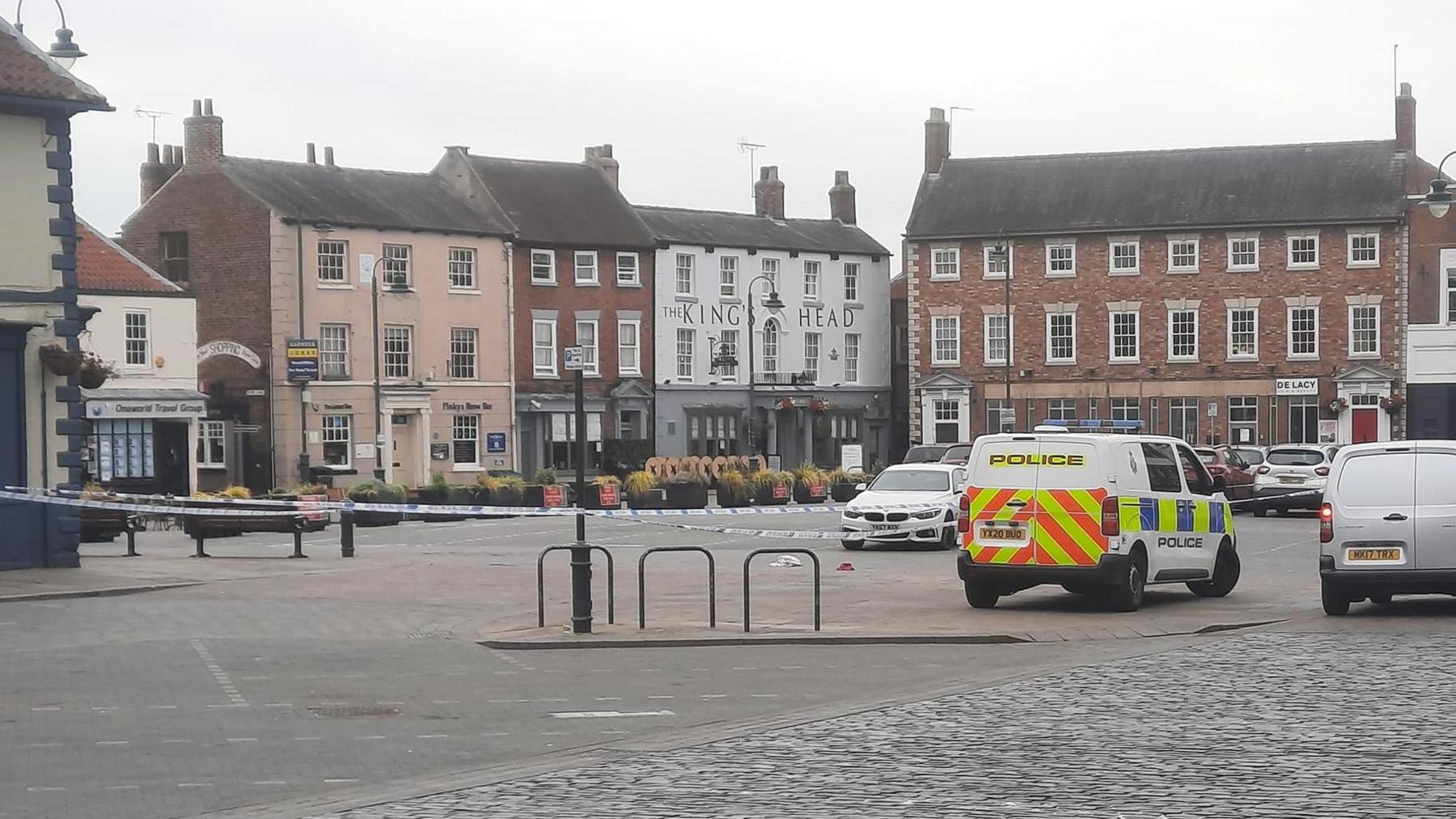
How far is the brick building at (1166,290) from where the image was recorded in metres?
69.4

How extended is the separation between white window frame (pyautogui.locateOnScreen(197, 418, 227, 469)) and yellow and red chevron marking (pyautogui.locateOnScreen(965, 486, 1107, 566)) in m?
43.3

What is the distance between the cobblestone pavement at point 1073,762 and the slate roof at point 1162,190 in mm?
58561

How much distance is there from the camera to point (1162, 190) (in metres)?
73.4

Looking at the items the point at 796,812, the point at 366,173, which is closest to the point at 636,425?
the point at 366,173

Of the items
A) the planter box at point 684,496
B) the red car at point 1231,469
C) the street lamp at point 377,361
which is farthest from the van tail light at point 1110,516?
the street lamp at point 377,361

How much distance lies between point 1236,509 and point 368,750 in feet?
122

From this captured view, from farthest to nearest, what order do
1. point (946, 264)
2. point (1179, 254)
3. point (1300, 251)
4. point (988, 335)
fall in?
point (946, 264)
point (988, 335)
point (1179, 254)
point (1300, 251)

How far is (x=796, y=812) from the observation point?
9.27 metres

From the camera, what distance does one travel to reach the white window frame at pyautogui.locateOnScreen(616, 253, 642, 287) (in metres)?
70.4

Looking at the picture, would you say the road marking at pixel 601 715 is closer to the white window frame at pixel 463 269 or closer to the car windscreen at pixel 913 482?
the car windscreen at pixel 913 482

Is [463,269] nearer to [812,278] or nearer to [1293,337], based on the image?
[812,278]

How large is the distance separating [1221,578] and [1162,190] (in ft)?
173

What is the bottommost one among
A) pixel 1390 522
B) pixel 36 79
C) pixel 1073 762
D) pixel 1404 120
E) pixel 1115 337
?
pixel 1073 762

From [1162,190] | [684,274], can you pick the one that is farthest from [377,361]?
[1162,190]
